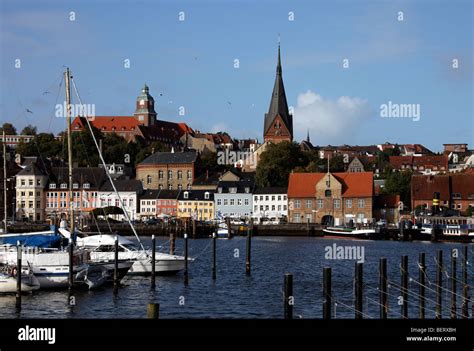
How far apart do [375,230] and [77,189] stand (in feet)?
156

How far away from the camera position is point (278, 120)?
170m

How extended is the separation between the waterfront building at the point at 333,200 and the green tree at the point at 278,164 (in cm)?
1536

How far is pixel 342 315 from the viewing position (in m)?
30.4

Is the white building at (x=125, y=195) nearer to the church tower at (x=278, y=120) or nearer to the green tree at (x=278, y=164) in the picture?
the green tree at (x=278, y=164)

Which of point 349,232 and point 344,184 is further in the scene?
point 344,184

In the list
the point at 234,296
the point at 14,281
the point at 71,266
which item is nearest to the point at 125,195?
the point at 234,296

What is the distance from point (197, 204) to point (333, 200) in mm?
20839

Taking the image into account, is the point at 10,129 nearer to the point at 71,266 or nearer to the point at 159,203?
the point at 159,203

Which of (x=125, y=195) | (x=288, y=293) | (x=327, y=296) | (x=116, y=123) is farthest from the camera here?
(x=116, y=123)

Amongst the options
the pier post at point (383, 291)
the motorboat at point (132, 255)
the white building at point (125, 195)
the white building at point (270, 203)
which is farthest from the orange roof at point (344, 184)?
the pier post at point (383, 291)

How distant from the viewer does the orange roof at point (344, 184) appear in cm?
11038

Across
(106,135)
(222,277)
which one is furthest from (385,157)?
(222,277)

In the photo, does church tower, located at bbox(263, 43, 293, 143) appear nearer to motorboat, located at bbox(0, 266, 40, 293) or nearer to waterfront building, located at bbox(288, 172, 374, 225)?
waterfront building, located at bbox(288, 172, 374, 225)
